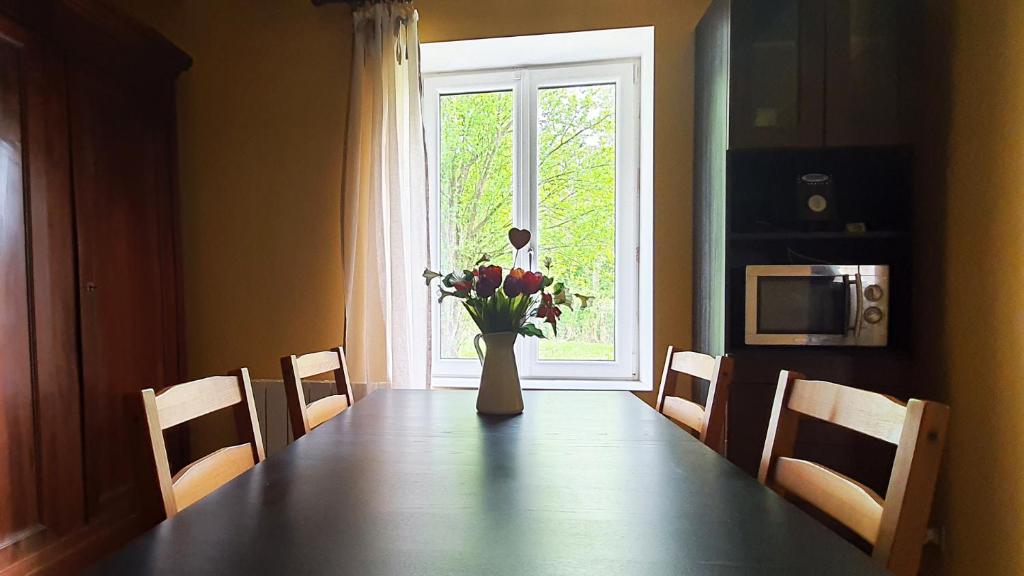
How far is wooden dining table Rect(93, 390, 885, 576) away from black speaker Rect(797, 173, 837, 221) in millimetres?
1056

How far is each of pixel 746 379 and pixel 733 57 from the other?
1.06 m

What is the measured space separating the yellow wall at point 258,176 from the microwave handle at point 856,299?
1996 mm

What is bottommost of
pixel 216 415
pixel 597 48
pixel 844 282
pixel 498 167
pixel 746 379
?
pixel 216 415

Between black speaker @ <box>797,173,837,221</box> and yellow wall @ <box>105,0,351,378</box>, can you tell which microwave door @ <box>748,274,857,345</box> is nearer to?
black speaker @ <box>797,173,837,221</box>

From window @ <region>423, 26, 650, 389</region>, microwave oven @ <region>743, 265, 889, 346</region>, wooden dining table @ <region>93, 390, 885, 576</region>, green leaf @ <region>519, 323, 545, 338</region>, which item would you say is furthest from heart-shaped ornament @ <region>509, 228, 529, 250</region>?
window @ <region>423, 26, 650, 389</region>

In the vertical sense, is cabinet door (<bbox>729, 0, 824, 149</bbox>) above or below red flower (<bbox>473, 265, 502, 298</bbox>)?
above

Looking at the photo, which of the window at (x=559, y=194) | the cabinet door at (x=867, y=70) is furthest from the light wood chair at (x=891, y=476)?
the window at (x=559, y=194)

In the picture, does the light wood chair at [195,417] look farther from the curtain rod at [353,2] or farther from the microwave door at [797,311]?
the curtain rod at [353,2]

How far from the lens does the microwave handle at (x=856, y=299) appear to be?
1629 mm

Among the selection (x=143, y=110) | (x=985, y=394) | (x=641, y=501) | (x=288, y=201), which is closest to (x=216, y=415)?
(x=288, y=201)

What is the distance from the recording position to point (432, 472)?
91 centimetres

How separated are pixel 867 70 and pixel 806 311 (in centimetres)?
80

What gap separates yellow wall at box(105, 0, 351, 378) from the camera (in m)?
2.26

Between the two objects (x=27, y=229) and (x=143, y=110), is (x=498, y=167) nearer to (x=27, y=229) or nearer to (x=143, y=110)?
(x=143, y=110)
